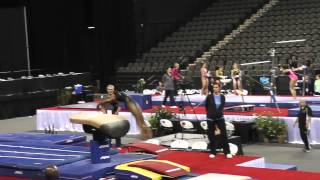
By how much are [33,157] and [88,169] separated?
57.3 inches

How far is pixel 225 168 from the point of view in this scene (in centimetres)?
833

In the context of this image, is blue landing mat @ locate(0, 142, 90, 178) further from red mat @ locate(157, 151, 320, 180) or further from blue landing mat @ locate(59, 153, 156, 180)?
red mat @ locate(157, 151, 320, 180)

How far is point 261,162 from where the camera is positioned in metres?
9.13

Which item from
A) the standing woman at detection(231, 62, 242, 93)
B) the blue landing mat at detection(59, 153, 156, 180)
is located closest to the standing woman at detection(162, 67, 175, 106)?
the standing woman at detection(231, 62, 242, 93)

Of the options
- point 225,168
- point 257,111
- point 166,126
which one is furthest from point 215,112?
point 257,111

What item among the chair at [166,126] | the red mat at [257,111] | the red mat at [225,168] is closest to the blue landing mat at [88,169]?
the red mat at [225,168]

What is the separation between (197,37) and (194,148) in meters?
17.0

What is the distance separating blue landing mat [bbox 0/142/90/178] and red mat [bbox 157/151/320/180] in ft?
4.77

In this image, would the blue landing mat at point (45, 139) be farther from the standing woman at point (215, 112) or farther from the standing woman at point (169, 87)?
the standing woman at point (169, 87)

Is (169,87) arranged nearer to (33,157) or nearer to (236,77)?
(236,77)

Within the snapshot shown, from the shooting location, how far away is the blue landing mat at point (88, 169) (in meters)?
7.48

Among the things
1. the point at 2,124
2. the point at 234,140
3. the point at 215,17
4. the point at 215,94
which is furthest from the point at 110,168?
the point at 215,17

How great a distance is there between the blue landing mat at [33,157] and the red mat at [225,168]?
1.45 meters

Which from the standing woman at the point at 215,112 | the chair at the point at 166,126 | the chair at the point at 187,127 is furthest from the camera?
the chair at the point at 166,126
